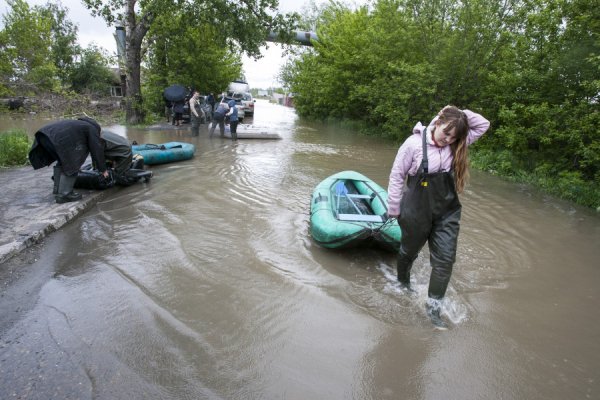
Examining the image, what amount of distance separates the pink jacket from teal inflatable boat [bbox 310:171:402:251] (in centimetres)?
123

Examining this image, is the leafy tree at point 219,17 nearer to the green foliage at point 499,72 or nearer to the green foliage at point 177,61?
the green foliage at point 177,61

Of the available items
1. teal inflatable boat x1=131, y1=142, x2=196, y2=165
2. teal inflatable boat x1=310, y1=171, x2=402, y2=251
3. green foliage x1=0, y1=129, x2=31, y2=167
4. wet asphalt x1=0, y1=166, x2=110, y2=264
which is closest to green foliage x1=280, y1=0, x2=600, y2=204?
teal inflatable boat x1=310, y1=171, x2=402, y2=251

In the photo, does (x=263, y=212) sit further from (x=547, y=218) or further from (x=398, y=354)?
(x=547, y=218)

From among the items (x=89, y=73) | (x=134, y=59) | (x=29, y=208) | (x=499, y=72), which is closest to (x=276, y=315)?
(x=29, y=208)

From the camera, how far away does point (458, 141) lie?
3.15m

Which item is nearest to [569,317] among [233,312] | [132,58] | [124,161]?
[233,312]

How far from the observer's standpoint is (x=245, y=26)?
14.4 metres

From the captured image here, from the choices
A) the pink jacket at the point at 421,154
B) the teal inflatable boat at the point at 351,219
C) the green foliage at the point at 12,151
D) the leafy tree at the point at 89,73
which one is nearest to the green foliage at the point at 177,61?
the green foliage at the point at 12,151

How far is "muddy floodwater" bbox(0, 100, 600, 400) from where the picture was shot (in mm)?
2752

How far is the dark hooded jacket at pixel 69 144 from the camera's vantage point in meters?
5.66

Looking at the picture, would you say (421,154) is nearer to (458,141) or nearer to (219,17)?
(458,141)

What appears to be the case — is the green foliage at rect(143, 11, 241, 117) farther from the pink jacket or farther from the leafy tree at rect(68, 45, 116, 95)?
the pink jacket

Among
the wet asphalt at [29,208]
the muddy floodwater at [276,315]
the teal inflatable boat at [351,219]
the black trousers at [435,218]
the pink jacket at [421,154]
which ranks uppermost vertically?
the pink jacket at [421,154]

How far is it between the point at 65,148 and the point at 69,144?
0.09m
